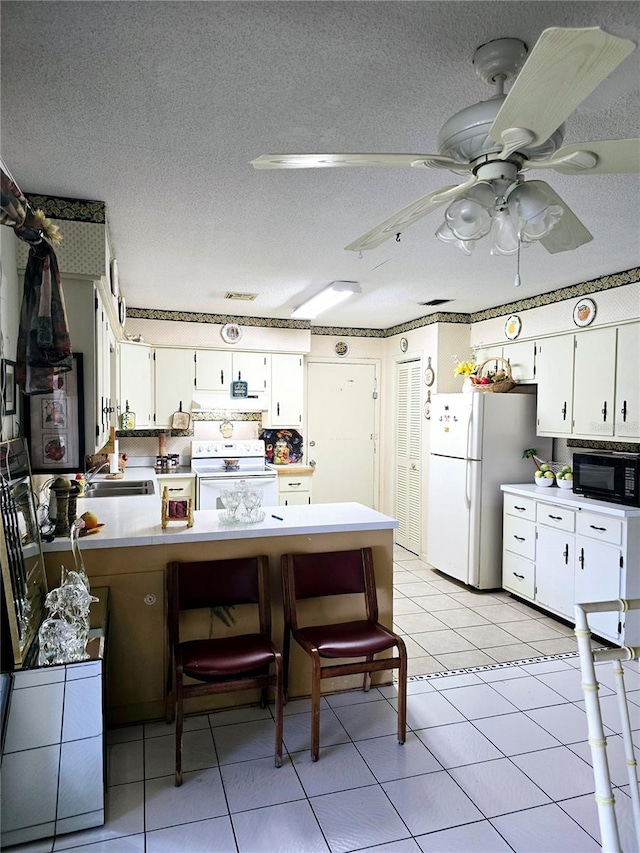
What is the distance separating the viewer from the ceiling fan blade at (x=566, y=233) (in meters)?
1.63

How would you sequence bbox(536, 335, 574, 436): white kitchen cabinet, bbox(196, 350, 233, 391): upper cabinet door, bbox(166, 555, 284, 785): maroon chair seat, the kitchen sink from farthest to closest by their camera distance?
1. bbox(196, 350, 233, 391): upper cabinet door
2. the kitchen sink
3. bbox(536, 335, 574, 436): white kitchen cabinet
4. bbox(166, 555, 284, 785): maroon chair seat

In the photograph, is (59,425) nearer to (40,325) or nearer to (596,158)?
(40,325)

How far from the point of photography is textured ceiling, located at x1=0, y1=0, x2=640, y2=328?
136 centimetres

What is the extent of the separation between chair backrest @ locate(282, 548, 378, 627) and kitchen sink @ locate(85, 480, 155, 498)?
6.98 ft

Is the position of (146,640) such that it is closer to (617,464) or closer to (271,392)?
(617,464)

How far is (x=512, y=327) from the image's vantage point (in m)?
4.85

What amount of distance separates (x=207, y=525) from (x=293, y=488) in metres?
2.90

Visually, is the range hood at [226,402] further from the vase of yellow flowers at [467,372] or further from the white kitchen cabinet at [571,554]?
the white kitchen cabinet at [571,554]

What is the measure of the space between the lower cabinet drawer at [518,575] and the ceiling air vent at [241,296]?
9.86ft

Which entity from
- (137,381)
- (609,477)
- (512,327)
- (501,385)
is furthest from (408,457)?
(137,381)

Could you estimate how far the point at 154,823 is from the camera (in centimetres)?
196

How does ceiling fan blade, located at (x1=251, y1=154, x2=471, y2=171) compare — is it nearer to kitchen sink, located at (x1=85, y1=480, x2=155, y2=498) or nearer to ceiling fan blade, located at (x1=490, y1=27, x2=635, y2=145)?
ceiling fan blade, located at (x1=490, y1=27, x2=635, y2=145)

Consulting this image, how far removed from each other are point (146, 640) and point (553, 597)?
2.88 m

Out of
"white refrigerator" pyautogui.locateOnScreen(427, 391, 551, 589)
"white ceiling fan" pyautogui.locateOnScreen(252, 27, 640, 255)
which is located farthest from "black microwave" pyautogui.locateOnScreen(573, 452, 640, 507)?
"white ceiling fan" pyautogui.locateOnScreen(252, 27, 640, 255)
